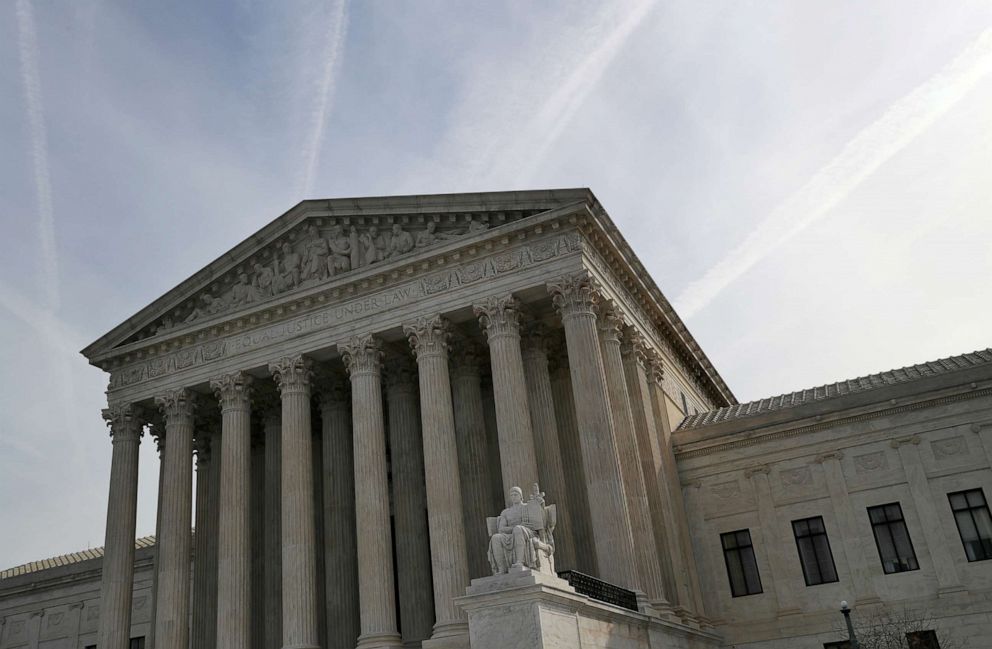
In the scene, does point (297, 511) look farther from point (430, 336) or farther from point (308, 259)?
point (308, 259)

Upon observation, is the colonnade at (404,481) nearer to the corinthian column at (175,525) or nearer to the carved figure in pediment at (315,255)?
the corinthian column at (175,525)

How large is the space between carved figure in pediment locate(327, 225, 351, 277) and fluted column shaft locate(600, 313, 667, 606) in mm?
10182

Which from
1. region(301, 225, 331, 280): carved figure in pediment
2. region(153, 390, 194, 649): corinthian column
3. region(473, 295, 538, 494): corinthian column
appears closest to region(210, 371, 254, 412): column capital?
region(153, 390, 194, 649): corinthian column

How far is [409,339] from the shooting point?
3234 centimetres

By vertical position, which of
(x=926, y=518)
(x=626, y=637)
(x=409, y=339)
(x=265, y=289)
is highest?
(x=265, y=289)

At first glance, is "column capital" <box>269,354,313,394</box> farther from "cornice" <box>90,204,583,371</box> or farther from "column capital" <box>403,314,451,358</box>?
"column capital" <box>403,314,451,358</box>

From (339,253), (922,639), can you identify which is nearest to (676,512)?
(922,639)

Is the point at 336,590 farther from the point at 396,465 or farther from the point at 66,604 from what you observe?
the point at 66,604

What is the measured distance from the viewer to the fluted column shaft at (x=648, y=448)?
30609 mm

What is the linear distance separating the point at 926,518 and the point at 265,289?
1036 inches

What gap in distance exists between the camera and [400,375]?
3584 centimetres

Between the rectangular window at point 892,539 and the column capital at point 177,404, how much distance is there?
2664 centimetres

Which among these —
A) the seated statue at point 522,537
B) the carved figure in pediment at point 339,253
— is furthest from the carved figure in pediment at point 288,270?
the seated statue at point 522,537

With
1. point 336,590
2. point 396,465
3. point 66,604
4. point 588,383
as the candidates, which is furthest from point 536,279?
point 66,604
